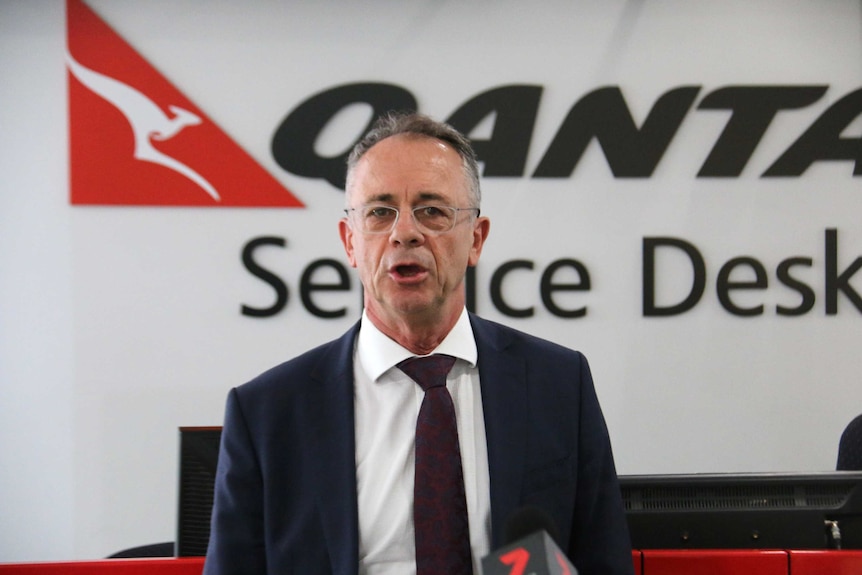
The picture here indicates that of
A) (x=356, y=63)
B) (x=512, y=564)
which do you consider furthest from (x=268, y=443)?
(x=356, y=63)

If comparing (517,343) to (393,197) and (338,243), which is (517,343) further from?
(338,243)

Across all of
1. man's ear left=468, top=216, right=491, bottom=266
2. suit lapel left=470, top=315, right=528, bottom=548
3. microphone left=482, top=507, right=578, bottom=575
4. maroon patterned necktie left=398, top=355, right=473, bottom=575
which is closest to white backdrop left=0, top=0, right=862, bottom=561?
man's ear left=468, top=216, right=491, bottom=266

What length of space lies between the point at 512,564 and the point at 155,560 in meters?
0.89

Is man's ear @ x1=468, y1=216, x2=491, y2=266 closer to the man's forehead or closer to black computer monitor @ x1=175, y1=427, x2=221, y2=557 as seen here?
the man's forehead

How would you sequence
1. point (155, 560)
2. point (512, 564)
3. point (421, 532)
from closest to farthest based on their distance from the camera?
point (512, 564) < point (421, 532) < point (155, 560)

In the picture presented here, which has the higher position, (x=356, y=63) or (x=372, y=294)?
(x=356, y=63)

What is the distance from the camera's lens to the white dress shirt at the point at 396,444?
1414 mm

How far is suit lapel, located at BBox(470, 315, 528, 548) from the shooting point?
4.65 ft

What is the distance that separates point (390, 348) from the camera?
5.05ft

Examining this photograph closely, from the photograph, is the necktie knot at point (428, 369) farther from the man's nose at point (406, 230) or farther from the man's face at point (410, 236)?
the man's nose at point (406, 230)

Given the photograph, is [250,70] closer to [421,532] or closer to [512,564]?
[421,532]

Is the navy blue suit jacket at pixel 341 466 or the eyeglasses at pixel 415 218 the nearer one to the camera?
the navy blue suit jacket at pixel 341 466

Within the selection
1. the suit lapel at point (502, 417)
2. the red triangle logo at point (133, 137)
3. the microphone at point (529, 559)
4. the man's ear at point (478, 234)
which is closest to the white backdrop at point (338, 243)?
the red triangle logo at point (133, 137)

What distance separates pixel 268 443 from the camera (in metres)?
1.44
